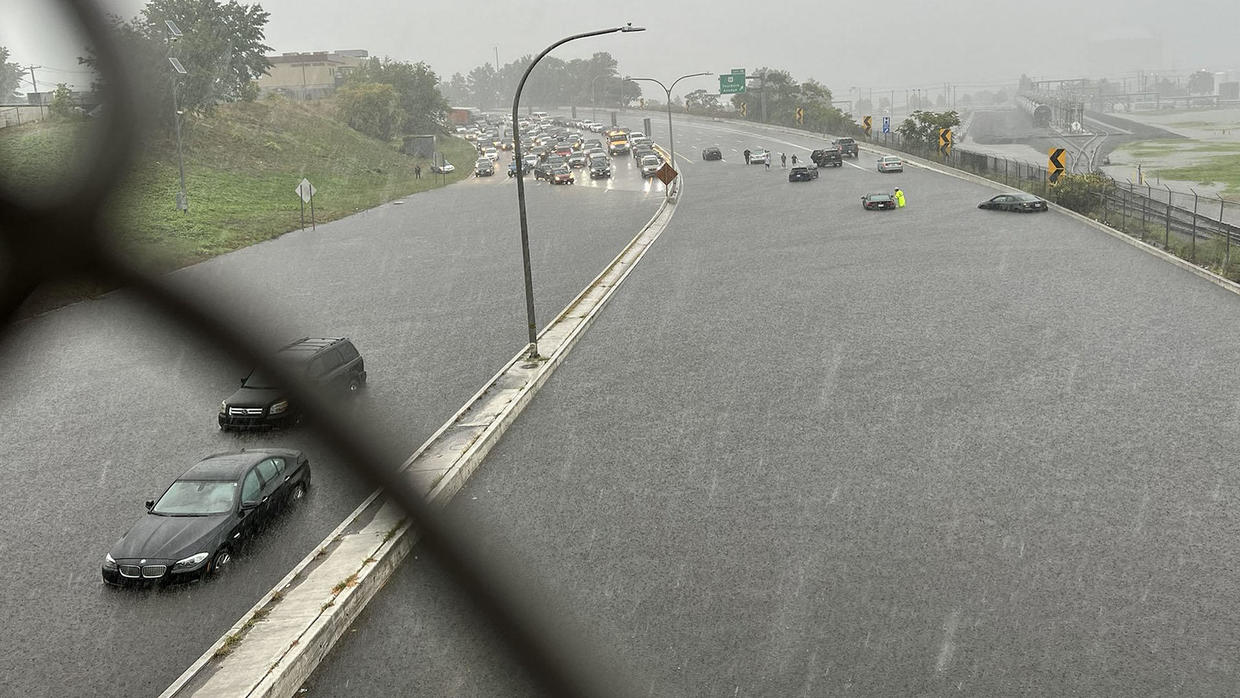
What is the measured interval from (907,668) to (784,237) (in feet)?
115

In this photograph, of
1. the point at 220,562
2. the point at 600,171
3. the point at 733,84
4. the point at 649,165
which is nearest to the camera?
the point at 220,562

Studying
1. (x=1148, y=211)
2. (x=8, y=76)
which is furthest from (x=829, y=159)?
(x=8, y=76)

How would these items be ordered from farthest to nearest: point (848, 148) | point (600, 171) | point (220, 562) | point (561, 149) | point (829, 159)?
point (561, 149) < point (848, 148) < point (600, 171) < point (829, 159) < point (220, 562)

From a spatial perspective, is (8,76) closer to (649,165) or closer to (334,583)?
(649,165)

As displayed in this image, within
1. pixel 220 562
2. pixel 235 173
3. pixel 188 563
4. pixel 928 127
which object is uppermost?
pixel 928 127

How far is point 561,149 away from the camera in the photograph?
93.3 meters

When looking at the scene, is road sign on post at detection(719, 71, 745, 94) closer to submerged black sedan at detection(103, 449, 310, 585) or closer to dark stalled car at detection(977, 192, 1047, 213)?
dark stalled car at detection(977, 192, 1047, 213)

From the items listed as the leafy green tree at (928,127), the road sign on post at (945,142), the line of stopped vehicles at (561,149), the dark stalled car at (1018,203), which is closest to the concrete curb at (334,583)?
the line of stopped vehicles at (561,149)

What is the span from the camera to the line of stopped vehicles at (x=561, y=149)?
78938mm

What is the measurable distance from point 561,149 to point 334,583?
84687mm

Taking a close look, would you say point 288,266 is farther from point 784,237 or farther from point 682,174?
point 682,174

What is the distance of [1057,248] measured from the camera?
3769 centimetres

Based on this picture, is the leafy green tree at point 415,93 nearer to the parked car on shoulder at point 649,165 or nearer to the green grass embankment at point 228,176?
the green grass embankment at point 228,176

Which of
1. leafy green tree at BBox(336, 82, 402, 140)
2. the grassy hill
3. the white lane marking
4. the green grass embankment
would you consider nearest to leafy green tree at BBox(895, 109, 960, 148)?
the green grass embankment
